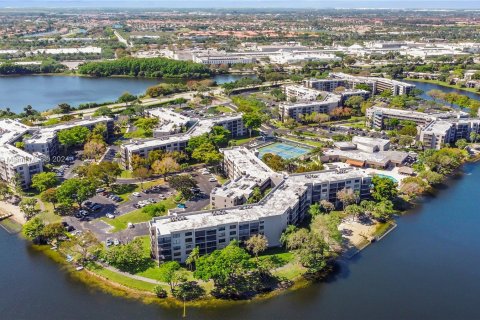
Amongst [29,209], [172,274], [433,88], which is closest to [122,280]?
[172,274]

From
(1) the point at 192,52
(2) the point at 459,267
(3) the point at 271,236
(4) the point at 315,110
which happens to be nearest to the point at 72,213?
(3) the point at 271,236

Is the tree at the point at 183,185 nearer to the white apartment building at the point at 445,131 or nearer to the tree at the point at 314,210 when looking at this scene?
the tree at the point at 314,210

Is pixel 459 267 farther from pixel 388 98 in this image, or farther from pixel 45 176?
pixel 388 98

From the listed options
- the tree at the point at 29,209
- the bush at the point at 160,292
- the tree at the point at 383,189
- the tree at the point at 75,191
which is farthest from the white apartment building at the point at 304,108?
Result: the bush at the point at 160,292

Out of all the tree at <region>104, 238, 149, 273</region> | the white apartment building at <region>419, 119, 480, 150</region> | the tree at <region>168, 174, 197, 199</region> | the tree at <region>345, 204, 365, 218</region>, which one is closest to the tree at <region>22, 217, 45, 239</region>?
the tree at <region>104, 238, 149, 273</region>

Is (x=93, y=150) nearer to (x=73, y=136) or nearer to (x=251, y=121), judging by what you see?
(x=73, y=136)
